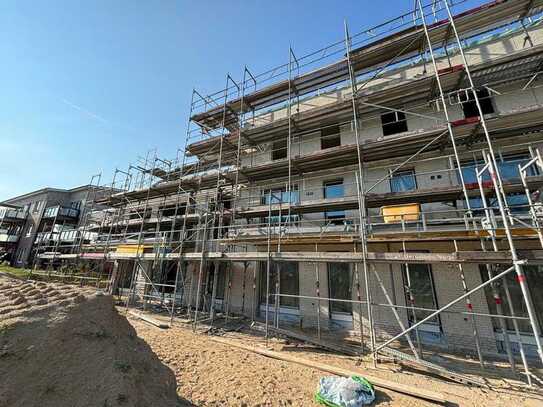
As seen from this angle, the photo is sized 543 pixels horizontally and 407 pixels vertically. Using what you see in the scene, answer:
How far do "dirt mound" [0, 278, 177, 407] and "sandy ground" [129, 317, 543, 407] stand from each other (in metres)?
1.56

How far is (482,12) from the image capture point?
29.3ft

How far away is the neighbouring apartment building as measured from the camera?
25.4 meters

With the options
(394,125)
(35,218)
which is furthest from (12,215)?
(394,125)

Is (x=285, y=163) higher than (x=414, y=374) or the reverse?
higher

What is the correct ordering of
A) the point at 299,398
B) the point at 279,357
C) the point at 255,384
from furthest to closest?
the point at 279,357, the point at 255,384, the point at 299,398

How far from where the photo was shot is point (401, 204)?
859cm

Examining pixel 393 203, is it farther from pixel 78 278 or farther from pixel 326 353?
pixel 78 278

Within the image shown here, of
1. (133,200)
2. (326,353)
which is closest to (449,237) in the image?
(326,353)

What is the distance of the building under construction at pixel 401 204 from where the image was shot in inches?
263

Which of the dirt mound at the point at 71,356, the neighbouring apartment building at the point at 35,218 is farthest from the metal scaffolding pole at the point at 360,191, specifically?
the neighbouring apartment building at the point at 35,218

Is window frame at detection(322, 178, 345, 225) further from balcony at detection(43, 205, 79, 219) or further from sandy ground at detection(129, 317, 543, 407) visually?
balcony at detection(43, 205, 79, 219)

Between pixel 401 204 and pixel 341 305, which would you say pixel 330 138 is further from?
pixel 341 305

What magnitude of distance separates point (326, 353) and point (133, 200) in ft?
55.7

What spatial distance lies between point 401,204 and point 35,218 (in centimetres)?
3690
